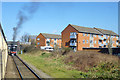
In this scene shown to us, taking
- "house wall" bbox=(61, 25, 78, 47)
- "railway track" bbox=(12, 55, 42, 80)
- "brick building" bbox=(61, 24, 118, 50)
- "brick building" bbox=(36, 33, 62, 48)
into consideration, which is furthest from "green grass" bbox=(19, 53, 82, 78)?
"house wall" bbox=(61, 25, 78, 47)

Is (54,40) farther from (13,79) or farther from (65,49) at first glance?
(13,79)

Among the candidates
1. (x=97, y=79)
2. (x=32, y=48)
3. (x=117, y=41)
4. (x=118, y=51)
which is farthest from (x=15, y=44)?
(x=117, y=41)

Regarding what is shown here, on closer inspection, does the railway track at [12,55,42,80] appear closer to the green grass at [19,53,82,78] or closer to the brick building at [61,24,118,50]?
the green grass at [19,53,82,78]

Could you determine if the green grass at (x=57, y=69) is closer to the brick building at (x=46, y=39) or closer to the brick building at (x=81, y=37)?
the brick building at (x=81, y=37)

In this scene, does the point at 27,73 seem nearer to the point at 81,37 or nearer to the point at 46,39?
the point at 81,37

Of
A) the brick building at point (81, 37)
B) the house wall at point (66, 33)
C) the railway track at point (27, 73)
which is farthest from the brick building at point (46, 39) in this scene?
the railway track at point (27, 73)

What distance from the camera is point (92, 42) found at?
50.9m

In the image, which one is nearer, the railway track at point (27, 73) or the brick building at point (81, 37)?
the railway track at point (27, 73)

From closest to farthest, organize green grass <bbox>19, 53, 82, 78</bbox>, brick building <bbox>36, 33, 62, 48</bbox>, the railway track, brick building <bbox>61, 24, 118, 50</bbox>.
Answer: the railway track
green grass <bbox>19, 53, 82, 78</bbox>
brick building <bbox>61, 24, 118, 50</bbox>
brick building <bbox>36, 33, 62, 48</bbox>

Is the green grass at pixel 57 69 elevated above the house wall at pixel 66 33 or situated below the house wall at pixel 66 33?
below

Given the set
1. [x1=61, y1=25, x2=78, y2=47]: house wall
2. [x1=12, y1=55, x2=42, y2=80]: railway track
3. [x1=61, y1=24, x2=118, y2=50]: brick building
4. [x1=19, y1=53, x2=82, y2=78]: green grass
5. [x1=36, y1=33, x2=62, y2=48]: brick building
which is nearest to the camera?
[x1=12, y1=55, x2=42, y2=80]: railway track

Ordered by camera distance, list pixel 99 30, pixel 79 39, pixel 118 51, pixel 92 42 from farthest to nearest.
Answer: pixel 99 30 < pixel 92 42 < pixel 79 39 < pixel 118 51

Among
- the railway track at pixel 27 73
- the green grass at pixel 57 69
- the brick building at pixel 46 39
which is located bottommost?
the railway track at pixel 27 73

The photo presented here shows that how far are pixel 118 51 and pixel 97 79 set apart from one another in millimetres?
16041
